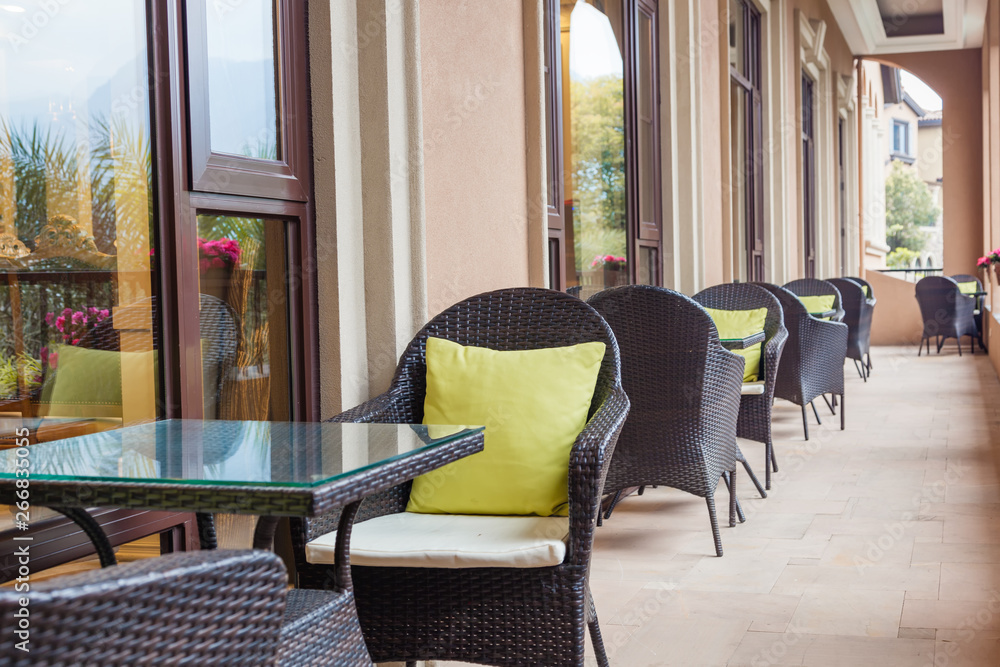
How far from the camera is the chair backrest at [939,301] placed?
32.8ft

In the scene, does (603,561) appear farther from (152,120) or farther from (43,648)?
(43,648)

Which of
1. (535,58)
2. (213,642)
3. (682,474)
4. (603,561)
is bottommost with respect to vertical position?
(603,561)

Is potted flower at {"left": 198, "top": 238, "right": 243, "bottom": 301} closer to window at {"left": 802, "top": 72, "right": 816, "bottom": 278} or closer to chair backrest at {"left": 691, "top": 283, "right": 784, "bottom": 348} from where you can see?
chair backrest at {"left": 691, "top": 283, "right": 784, "bottom": 348}

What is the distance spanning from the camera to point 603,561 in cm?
310

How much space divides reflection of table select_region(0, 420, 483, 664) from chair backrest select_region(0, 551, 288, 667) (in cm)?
27

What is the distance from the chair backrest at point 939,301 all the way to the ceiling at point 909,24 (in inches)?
120

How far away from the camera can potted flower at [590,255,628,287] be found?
4656 mm

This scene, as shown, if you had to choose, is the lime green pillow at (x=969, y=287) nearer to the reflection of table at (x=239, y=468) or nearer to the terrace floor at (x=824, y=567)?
the terrace floor at (x=824, y=567)

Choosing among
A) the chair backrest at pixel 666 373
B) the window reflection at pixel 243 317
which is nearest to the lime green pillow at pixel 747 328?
the chair backrest at pixel 666 373

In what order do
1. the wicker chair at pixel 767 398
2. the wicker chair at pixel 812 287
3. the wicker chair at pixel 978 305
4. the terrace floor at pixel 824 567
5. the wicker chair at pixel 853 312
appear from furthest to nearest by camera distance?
the wicker chair at pixel 978 305 < the wicker chair at pixel 853 312 < the wicker chair at pixel 812 287 < the wicker chair at pixel 767 398 < the terrace floor at pixel 824 567

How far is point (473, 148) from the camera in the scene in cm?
304

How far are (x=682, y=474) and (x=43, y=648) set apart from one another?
2.57 meters

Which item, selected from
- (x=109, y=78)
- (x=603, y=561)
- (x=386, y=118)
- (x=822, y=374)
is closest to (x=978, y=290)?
(x=822, y=374)

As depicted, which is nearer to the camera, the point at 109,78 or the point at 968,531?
the point at 109,78
